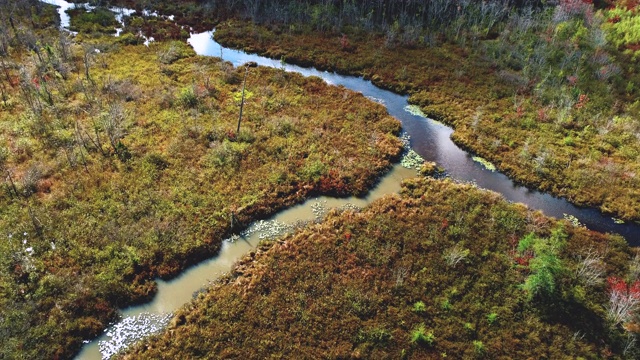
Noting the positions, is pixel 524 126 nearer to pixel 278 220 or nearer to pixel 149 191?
pixel 278 220

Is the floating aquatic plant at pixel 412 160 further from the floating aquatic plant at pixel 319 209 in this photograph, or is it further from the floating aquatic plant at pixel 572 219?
the floating aquatic plant at pixel 572 219

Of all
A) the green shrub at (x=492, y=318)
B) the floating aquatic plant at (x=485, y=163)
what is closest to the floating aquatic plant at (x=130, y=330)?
the green shrub at (x=492, y=318)

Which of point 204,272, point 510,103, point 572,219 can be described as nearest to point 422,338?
point 204,272

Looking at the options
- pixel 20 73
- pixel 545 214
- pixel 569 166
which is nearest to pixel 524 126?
pixel 569 166

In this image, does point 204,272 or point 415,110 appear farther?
point 415,110

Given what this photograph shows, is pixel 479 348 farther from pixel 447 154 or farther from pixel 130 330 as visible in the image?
pixel 130 330

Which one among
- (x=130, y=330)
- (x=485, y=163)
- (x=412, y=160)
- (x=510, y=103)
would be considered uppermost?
(x=510, y=103)

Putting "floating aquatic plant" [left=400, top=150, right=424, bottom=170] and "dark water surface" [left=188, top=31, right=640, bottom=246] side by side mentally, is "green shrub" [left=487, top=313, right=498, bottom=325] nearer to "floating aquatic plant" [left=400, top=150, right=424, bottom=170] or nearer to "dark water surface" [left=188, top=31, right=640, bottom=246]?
"dark water surface" [left=188, top=31, right=640, bottom=246]
